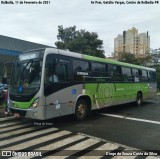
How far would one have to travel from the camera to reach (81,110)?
10.3 m

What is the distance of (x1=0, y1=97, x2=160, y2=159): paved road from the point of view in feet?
20.0

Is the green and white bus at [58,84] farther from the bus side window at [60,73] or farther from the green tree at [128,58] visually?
the green tree at [128,58]

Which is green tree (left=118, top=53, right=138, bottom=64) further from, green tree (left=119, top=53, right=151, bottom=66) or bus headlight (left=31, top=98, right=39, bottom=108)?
bus headlight (left=31, top=98, right=39, bottom=108)

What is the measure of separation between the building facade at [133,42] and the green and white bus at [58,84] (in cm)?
6415

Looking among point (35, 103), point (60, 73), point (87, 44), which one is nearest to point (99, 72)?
point (60, 73)

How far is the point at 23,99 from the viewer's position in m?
8.50

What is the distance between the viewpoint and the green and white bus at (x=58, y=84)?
27.4 ft

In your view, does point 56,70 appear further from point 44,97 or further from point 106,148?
point 106,148

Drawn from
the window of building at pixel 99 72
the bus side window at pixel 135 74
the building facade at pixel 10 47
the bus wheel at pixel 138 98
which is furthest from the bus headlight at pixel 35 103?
the building facade at pixel 10 47

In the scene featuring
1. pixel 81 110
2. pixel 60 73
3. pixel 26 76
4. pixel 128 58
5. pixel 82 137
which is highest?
pixel 128 58

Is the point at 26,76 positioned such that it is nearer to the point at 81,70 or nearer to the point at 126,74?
the point at 81,70

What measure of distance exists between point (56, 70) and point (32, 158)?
13.3 ft

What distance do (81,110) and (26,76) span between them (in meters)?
2.99

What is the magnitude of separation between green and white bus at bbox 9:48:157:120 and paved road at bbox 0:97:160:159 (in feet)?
2.05
